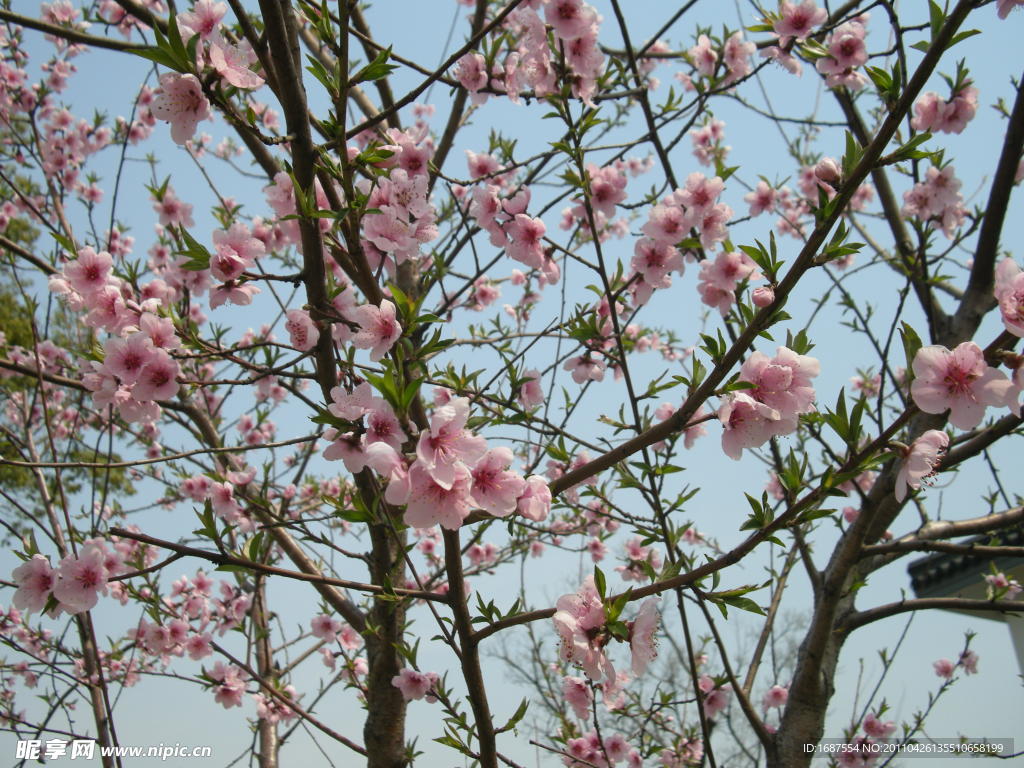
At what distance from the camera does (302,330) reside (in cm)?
163

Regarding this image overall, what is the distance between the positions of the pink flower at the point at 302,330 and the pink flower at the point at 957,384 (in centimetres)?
130

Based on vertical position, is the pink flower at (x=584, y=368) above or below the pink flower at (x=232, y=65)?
above

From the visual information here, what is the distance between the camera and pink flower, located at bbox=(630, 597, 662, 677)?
4.33 ft

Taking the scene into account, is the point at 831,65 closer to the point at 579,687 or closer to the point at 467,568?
the point at 579,687

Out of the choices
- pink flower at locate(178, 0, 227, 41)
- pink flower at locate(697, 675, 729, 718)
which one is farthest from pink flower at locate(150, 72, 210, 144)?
pink flower at locate(697, 675, 729, 718)

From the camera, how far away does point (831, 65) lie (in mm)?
2686

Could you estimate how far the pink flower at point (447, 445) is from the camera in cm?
108

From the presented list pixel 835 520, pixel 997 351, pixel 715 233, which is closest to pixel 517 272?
pixel 715 233

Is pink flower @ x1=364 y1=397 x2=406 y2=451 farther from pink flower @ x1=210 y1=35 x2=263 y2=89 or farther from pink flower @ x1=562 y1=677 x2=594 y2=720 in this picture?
pink flower @ x1=562 y1=677 x2=594 y2=720

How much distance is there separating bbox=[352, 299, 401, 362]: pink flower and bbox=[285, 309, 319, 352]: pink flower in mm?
240

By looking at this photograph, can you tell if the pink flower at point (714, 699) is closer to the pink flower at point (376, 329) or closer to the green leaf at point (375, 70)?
the pink flower at point (376, 329)

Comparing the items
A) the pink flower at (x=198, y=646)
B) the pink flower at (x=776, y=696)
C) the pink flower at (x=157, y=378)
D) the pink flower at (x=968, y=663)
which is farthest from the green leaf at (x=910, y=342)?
the pink flower at (x=968, y=663)

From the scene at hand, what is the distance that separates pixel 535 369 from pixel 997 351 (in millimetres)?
1760

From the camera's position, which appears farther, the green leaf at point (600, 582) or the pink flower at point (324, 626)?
the pink flower at point (324, 626)
